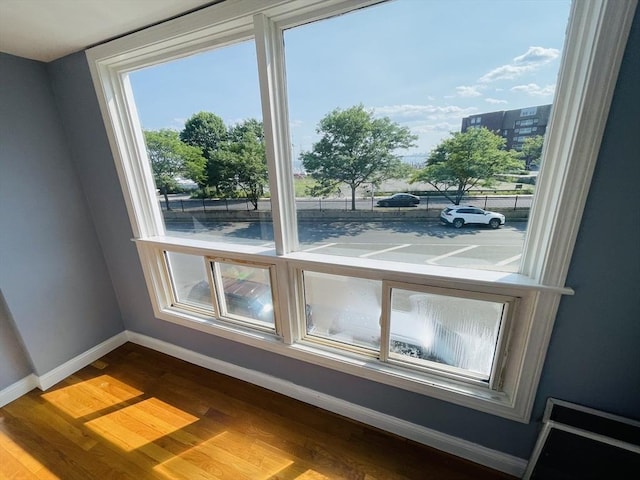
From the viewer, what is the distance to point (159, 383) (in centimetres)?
180

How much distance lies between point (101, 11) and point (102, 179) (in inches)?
39.1

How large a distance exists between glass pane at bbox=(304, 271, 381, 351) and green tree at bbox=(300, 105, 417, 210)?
41cm

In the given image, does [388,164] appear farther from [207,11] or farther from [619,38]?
[207,11]

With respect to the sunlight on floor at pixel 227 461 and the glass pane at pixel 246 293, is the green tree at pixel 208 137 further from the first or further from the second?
the sunlight on floor at pixel 227 461

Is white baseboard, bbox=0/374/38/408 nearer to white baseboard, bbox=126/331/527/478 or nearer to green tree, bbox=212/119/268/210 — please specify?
white baseboard, bbox=126/331/527/478

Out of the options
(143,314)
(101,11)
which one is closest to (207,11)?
(101,11)

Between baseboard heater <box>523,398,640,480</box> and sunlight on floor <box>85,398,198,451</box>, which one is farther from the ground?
baseboard heater <box>523,398,640,480</box>

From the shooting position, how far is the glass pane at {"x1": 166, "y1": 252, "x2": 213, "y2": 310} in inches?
69.7

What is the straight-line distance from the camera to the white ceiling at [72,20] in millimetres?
1077

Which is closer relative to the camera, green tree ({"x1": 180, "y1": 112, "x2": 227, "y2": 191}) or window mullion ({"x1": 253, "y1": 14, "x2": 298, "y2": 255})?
window mullion ({"x1": 253, "y1": 14, "x2": 298, "y2": 255})

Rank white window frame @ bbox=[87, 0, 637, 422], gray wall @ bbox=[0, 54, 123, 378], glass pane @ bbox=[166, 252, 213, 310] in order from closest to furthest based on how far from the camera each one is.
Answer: white window frame @ bbox=[87, 0, 637, 422]
gray wall @ bbox=[0, 54, 123, 378]
glass pane @ bbox=[166, 252, 213, 310]

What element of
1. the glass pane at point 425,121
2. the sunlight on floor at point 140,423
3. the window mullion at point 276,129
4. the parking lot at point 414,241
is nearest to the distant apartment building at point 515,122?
the glass pane at point 425,121

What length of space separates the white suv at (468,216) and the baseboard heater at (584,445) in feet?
2.49

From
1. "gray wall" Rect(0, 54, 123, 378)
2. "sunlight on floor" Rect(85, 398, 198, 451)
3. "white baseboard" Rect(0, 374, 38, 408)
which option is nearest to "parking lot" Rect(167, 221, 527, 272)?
"sunlight on floor" Rect(85, 398, 198, 451)
